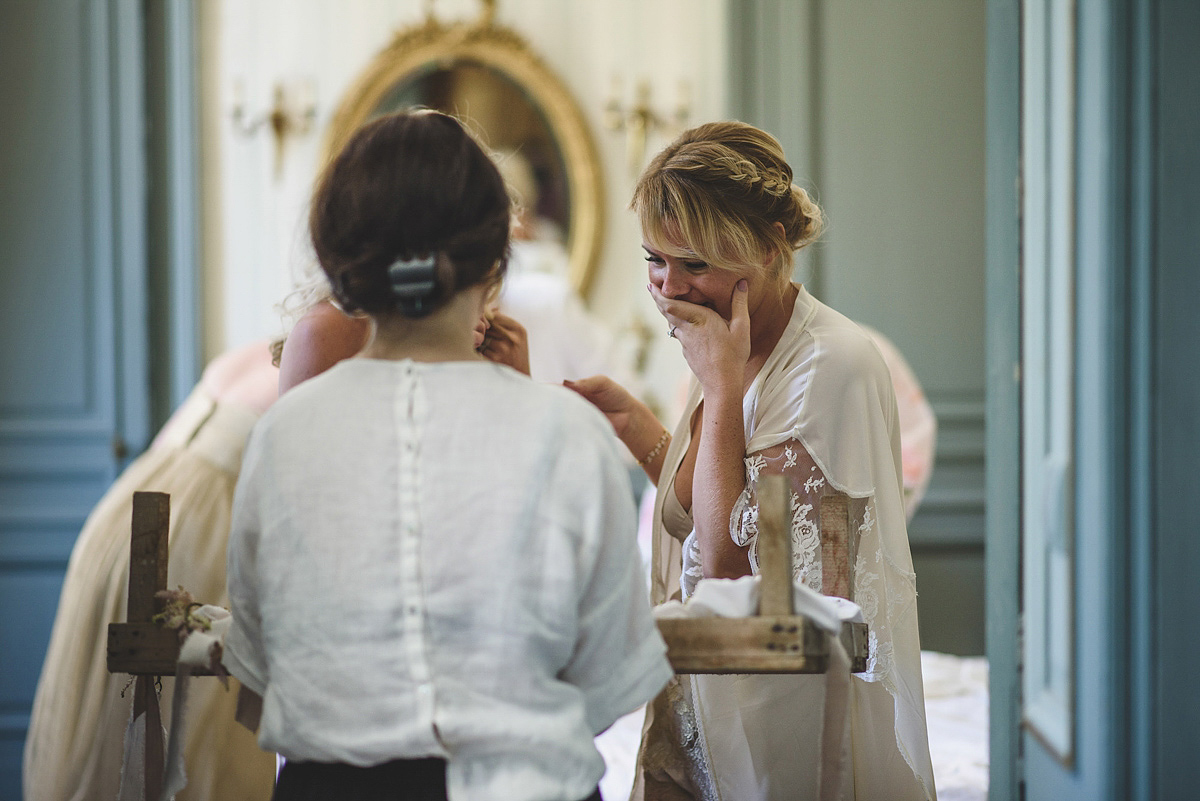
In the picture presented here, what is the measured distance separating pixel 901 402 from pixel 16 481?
10.1 ft

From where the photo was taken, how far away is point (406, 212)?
3.24 ft

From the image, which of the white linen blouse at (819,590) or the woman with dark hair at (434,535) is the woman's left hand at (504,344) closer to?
the white linen blouse at (819,590)

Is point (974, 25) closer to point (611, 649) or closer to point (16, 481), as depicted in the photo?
point (611, 649)

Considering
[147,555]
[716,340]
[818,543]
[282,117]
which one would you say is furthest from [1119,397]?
[282,117]

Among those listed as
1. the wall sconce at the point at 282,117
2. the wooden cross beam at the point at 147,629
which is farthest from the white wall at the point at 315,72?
the wooden cross beam at the point at 147,629

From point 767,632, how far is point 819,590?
43cm

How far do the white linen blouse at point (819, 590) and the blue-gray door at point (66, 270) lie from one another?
2.87 m

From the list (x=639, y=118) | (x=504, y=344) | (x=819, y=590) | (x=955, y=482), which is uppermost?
(x=639, y=118)

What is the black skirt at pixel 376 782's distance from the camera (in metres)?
1.04

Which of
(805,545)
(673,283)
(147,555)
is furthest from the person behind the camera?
(673,283)

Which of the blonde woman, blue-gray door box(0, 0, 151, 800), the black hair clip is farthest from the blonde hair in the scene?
blue-gray door box(0, 0, 151, 800)

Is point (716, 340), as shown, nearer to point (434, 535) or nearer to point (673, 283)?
point (673, 283)

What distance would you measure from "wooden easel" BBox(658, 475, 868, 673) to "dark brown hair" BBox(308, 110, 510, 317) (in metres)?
0.38

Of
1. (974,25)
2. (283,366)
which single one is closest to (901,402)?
(974,25)
